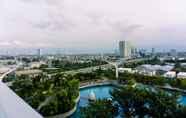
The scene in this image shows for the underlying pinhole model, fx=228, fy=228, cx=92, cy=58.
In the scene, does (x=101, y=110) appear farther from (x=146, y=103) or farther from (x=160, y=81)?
(x=160, y=81)

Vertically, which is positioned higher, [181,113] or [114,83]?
[181,113]

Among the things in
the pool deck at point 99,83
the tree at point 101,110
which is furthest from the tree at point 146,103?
the pool deck at point 99,83

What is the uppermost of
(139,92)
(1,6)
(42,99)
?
(1,6)

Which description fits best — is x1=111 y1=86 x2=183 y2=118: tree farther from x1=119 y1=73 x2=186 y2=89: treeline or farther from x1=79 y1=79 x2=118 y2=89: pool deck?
x1=79 y1=79 x2=118 y2=89: pool deck

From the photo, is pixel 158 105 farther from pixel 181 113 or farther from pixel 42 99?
pixel 42 99

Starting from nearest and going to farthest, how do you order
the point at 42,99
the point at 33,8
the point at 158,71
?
the point at 33,8 → the point at 42,99 → the point at 158,71

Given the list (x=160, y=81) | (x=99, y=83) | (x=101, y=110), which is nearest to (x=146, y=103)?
(x=101, y=110)

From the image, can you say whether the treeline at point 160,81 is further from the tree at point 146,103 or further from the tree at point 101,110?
the tree at point 101,110

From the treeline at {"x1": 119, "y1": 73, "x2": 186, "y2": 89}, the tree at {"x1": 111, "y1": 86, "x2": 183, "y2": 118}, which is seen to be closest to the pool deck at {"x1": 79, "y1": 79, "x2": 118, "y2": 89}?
the treeline at {"x1": 119, "y1": 73, "x2": 186, "y2": 89}

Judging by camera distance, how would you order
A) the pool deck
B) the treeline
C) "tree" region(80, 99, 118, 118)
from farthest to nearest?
the pool deck, the treeline, "tree" region(80, 99, 118, 118)

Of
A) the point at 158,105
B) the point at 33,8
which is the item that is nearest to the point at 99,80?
the point at 33,8

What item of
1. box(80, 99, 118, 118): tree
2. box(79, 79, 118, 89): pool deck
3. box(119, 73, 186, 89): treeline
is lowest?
box(79, 79, 118, 89): pool deck
